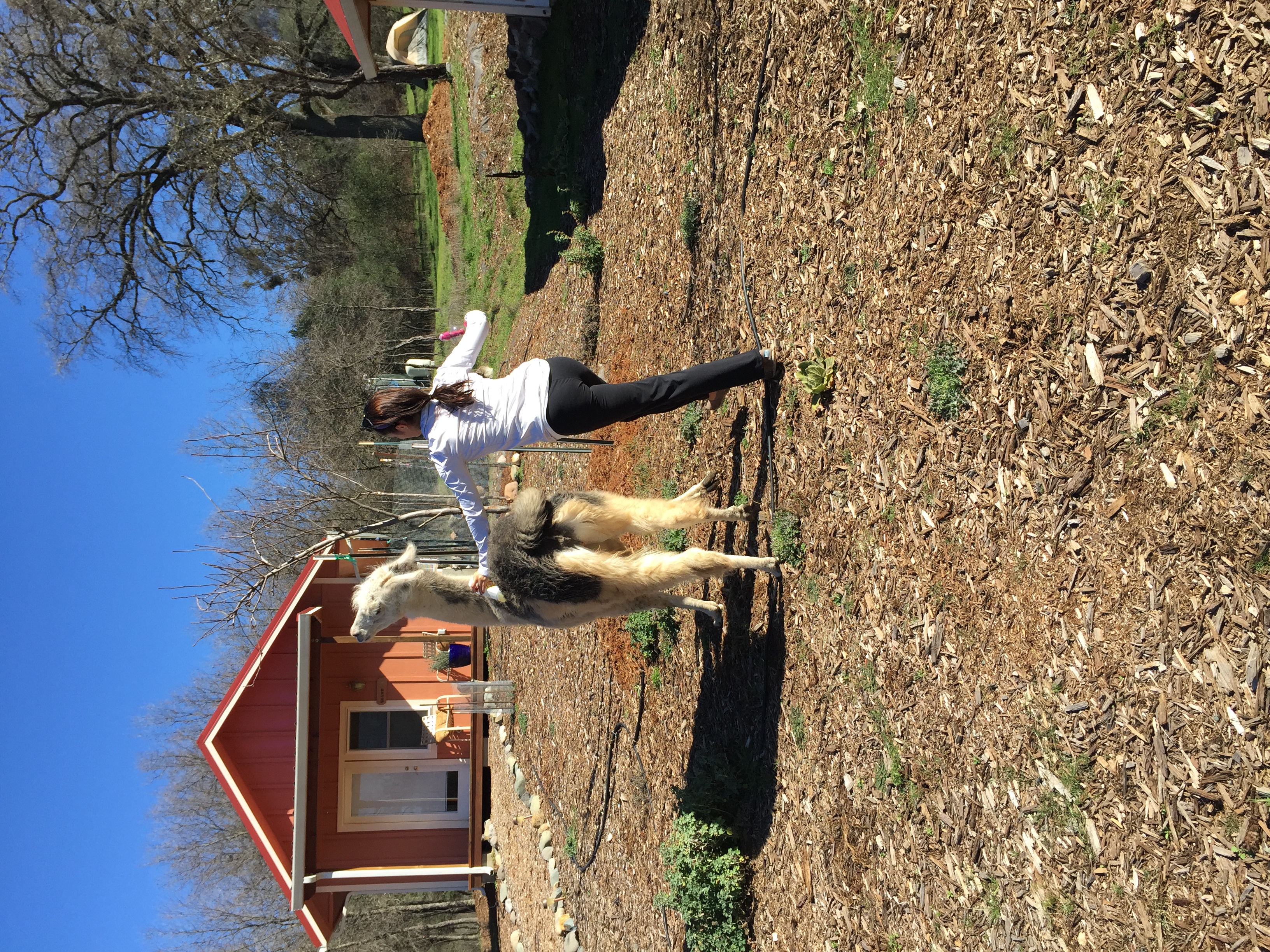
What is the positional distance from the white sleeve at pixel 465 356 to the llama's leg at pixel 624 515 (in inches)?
42.0

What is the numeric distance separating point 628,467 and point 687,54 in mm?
3969

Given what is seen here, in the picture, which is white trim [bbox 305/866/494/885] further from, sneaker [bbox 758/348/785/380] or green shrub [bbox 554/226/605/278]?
sneaker [bbox 758/348/785/380]

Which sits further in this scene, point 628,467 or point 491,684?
point 491,684

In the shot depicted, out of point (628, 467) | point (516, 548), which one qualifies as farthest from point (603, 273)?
point (516, 548)

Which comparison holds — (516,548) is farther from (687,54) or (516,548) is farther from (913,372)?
(687,54)

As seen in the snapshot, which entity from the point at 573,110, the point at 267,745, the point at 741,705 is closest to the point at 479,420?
the point at 741,705

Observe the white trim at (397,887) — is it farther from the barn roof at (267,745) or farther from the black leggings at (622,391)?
the black leggings at (622,391)

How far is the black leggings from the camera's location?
500cm

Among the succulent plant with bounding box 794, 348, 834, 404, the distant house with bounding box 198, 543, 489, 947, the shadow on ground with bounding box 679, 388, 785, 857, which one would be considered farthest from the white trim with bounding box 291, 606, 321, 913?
the succulent plant with bounding box 794, 348, 834, 404

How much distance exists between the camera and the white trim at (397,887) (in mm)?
13781

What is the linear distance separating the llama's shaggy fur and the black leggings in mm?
559

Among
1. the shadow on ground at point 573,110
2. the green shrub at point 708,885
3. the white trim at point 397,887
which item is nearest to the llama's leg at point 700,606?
the green shrub at point 708,885

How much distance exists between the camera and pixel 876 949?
4.03 meters

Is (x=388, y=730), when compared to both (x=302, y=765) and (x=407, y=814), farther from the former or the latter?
(x=302, y=765)
